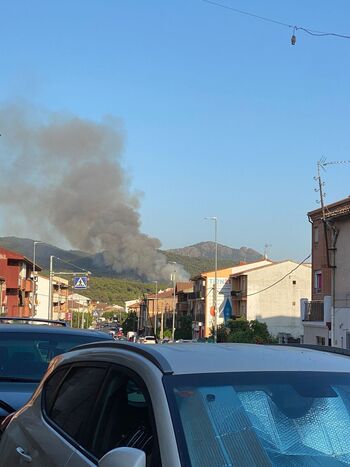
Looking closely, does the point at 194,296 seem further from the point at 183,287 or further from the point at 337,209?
the point at 337,209

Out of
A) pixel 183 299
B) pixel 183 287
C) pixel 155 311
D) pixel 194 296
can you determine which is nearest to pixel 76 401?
pixel 194 296

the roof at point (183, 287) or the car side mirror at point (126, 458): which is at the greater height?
the roof at point (183, 287)

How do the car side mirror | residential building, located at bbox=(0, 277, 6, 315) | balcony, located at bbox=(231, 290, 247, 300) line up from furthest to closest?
balcony, located at bbox=(231, 290, 247, 300) < residential building, located at bbox=(0, 277, 6, 315) < the car side mirror

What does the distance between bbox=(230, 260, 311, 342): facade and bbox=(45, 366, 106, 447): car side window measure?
73.8 metres

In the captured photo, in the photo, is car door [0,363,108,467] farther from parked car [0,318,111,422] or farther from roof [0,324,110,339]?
roof [0,324,110,339]

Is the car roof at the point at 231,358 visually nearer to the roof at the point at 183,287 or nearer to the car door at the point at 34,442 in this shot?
the car door at the point at 34,442

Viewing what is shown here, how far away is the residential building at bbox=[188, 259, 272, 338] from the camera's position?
299 ft

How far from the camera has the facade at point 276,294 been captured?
254 ft

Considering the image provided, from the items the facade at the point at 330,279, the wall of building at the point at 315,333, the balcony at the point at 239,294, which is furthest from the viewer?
the balcony at the point at 239,294

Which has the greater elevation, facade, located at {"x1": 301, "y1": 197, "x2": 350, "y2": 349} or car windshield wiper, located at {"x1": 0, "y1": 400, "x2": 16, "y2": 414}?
facade, located at {"x1": 301, "y1": 197, "x2": 350, "y2": 349}

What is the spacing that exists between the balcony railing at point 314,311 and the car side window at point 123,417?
140ft

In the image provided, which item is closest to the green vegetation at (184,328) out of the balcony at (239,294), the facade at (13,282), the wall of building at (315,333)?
the balcony at (239,294)

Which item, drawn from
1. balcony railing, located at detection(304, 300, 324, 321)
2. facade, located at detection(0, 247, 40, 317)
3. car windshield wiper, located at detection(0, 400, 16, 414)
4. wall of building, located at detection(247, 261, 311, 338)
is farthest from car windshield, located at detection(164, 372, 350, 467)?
facade, located at detection(0, 247, 40, 317)

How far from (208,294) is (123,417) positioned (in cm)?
9451
